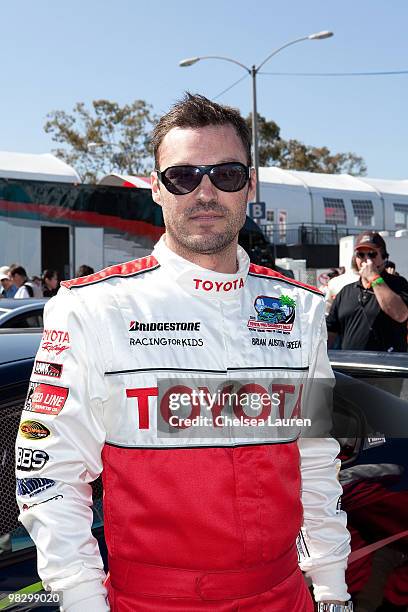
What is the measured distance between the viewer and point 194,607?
5.38 feet

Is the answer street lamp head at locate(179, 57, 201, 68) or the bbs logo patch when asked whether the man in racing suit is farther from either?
street lamp head at locate(179, 57, 201, 68)

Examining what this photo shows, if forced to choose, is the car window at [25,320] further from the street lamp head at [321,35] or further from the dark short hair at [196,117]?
the street lamp head at [321,35]

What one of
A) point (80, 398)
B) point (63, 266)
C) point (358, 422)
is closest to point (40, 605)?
point (80, 398)

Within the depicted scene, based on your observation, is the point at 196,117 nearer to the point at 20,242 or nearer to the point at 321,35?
the point at 20,242

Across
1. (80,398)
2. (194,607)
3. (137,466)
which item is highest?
(80,398)

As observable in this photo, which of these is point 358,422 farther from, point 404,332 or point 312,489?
point 404,332

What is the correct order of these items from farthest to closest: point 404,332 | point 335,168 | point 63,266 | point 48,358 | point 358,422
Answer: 1. point 335,168
2. point 63,266
3. point 404,332
4. point 358,422
5. point 48,358

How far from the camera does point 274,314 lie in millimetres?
1926

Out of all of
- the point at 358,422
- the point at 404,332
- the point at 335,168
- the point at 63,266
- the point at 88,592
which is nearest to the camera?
the point at 88,592

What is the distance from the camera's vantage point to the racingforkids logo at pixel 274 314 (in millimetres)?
1888

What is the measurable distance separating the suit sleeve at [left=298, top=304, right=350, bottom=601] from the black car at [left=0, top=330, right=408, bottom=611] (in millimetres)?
633

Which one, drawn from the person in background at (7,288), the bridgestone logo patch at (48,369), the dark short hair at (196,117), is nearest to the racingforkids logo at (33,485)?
the bridgestone logo patch at (48,369)

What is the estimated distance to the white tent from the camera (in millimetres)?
21484

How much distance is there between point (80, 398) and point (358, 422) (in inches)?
68.7
